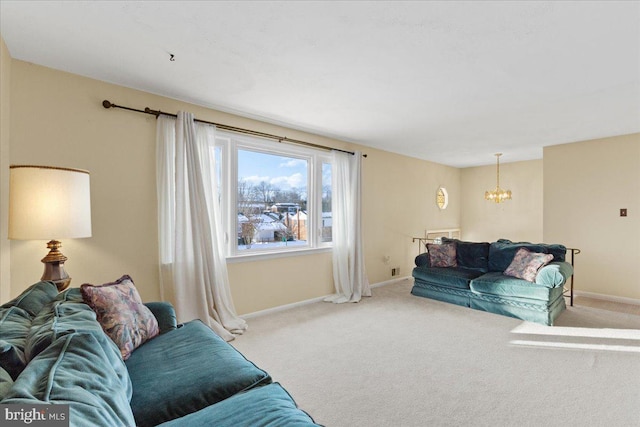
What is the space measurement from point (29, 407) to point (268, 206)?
343 cm


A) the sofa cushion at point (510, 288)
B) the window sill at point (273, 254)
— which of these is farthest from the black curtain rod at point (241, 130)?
the sofa cushion at point (510, 288)

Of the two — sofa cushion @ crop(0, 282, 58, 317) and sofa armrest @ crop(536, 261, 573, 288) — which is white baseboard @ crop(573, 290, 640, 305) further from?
sofa cushion @ crop(0, 282, 58, 317)

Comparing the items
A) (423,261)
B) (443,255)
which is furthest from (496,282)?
(423,261)

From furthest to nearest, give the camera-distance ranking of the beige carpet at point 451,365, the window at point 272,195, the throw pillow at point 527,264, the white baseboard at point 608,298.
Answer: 1. the white baseboard at point 608,298
2. the throw pillow at point 527,264
3. the window at point 272,195
4. the beige carpet at point 451,365

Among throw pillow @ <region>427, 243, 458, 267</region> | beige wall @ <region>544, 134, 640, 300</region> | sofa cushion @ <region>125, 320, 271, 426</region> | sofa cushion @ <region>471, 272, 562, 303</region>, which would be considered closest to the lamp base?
sofa cushion @ <region>125, 320, 271, 426</region>

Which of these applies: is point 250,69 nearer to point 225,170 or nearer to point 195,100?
point 195,100

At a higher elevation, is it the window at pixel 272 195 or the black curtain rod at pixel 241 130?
the black curtain rod at pixel 241 130

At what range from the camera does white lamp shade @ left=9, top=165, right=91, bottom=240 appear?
6.32 feet

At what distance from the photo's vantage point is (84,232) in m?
2.12

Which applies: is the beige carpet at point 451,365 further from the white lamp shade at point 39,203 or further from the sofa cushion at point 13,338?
the white lamp shade at point 39,203

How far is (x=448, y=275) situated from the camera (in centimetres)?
445

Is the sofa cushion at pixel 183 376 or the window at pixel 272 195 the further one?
the window at pixel 272 195

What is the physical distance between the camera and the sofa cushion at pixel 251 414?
3.74ft

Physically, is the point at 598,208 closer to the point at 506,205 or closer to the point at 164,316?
the point at 506,205
